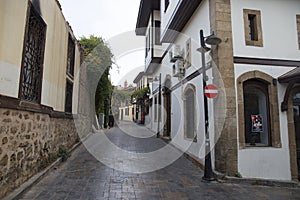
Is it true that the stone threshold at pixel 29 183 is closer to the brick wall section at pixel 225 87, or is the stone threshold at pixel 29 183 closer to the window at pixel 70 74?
the window at pixel 70 74

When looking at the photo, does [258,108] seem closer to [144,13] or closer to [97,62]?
[97,62]

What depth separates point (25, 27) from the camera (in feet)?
12.2

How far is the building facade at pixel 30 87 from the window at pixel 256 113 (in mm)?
5102

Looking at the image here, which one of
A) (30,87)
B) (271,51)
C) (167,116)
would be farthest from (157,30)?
(30,87)

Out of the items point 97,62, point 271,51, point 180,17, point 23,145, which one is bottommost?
point 23,145

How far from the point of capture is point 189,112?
7.96 metres

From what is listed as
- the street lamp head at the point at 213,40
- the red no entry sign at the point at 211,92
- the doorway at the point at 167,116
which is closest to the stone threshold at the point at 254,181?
the red no entry sign at the point at 211,92

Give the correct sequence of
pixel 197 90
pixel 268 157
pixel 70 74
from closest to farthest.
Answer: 1. pixel 268 157
2. pixel 197 90
3. pixel 70 74

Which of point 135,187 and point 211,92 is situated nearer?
point 135,187

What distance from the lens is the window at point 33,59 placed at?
3.99 meters

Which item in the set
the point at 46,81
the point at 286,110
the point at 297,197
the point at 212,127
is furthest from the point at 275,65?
the point at 46,81

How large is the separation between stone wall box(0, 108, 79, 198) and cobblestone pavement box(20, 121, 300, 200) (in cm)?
35

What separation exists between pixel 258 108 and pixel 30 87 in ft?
18.6

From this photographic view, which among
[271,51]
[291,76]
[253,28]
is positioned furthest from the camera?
[253,28]
